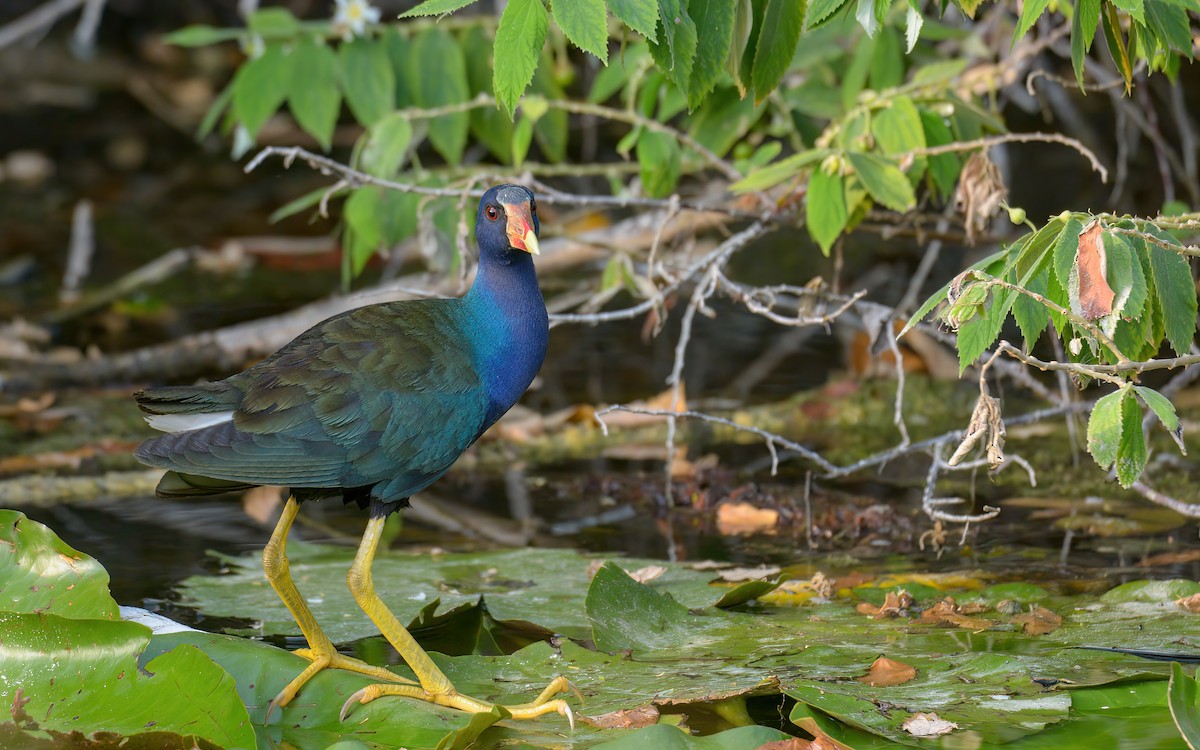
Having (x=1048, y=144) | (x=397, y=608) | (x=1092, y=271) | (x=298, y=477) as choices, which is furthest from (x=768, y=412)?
(x=1048, y=144)

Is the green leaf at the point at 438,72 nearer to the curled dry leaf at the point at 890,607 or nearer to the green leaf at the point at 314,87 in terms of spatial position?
the green leaf at the point at 314,87

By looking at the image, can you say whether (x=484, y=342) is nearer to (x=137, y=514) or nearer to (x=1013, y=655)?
(x=1013, y=655)

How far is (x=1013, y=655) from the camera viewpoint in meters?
2.67

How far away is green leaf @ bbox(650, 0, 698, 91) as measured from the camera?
7.46ft

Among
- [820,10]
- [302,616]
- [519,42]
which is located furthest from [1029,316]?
[302,616]

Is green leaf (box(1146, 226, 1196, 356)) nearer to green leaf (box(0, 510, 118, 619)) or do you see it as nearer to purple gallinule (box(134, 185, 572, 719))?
purple gallinule (box(134, 185, 572, 719))

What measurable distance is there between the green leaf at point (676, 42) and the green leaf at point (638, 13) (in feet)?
0.68

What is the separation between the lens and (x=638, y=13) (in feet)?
6.72

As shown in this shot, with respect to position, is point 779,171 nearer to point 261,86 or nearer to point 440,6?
point 440,6

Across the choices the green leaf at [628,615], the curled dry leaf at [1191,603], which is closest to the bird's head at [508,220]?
the green leaf at [628,615]

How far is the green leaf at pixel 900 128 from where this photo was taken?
3.62 m

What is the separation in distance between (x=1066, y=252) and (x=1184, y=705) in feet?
2.42

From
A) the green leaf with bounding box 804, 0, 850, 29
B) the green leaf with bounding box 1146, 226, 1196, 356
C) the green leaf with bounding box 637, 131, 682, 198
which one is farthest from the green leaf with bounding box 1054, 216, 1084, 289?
the green leaf with bounding box 637, 131, 682, 198

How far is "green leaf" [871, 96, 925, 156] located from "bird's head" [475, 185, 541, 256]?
1079 mm
